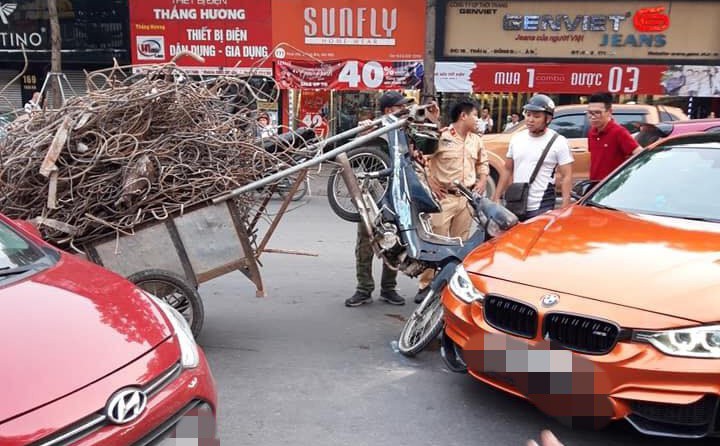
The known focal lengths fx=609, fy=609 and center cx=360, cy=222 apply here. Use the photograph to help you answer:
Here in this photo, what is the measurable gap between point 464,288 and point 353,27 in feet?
45.0

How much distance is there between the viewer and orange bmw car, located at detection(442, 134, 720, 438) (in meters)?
2.69

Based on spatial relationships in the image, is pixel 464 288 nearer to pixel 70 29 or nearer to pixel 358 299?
pixel 358 299

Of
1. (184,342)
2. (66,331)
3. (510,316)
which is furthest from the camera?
(510,316)

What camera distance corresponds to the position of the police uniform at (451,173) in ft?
17.5

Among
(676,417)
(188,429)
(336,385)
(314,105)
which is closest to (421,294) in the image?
(336,385)

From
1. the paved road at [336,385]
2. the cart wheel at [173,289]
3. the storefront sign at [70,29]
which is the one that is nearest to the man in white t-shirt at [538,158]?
the paved road at [336,385]

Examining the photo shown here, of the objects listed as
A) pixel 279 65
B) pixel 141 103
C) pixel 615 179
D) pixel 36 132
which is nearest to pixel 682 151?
pixel 615 179

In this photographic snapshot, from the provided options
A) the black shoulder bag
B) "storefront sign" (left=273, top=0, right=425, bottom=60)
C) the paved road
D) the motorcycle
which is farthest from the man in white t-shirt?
"storefront sign" (left=273, top=0, right=425, bottom=60)

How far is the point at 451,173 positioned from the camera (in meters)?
5.37

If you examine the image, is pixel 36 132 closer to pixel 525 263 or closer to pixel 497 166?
pixel 525 263

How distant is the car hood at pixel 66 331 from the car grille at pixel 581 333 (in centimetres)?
180

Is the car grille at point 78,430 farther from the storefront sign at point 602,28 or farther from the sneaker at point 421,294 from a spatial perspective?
the storefront sign at point 602,28

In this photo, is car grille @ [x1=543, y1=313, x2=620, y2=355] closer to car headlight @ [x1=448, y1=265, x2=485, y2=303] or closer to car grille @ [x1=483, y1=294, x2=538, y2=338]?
car grille @ [x1=483, y1=294, x2=538, y2=338]

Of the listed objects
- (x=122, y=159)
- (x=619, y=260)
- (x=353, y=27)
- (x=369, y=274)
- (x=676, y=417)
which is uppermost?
(x=353, y=27)
